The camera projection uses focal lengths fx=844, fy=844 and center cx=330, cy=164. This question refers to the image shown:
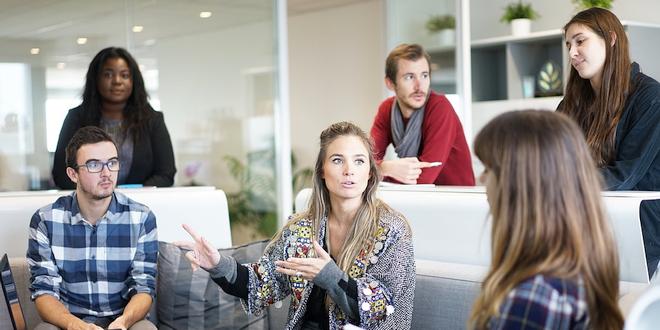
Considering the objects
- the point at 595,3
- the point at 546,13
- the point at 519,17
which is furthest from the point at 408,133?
the point at 546,13

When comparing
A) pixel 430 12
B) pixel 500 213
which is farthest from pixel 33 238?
pixel 430 12

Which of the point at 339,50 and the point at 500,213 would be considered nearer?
the point at 500,213

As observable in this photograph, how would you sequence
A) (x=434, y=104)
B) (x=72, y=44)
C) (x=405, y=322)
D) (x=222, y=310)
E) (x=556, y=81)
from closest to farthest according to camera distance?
(x=405, y=322) < (x=222, y=310) < (x=434, y=104) < (x=72, y=44) < (x=556, y=81)

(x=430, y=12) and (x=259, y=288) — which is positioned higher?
(x=430, y=12)

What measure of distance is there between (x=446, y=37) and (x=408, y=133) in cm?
283

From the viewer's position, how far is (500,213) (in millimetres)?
1413

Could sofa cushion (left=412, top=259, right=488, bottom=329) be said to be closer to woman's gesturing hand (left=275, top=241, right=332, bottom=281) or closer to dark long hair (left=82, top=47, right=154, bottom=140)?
woman's gesturing hand (left=275, top=241, right=332, bottom=281)

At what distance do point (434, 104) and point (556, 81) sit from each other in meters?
2.71

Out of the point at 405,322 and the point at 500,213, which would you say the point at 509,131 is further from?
the point at 405,322

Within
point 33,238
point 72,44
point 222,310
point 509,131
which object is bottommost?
point 222,310

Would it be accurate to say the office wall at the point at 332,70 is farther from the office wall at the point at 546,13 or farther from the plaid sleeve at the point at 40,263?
the plaid sleeve at the point at 40,263

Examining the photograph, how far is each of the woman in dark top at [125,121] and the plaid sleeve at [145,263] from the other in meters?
0.98

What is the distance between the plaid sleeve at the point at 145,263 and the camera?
277cm

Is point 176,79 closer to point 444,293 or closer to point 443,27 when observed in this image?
point 443,27
